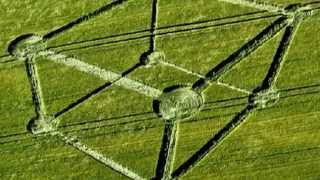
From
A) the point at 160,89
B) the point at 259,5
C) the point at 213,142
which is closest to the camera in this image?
the point at 213,142

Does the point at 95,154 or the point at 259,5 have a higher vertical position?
the point at 259,5

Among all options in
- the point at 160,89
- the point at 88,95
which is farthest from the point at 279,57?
the point at 88,95

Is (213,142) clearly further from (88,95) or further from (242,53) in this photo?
(88,95)

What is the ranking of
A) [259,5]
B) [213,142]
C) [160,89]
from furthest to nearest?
1. [259,5]
2. [160,89]
3. [213,142]

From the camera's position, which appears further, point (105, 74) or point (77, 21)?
point (77, 21)

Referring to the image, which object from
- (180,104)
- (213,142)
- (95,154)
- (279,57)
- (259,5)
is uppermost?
(259,5)
